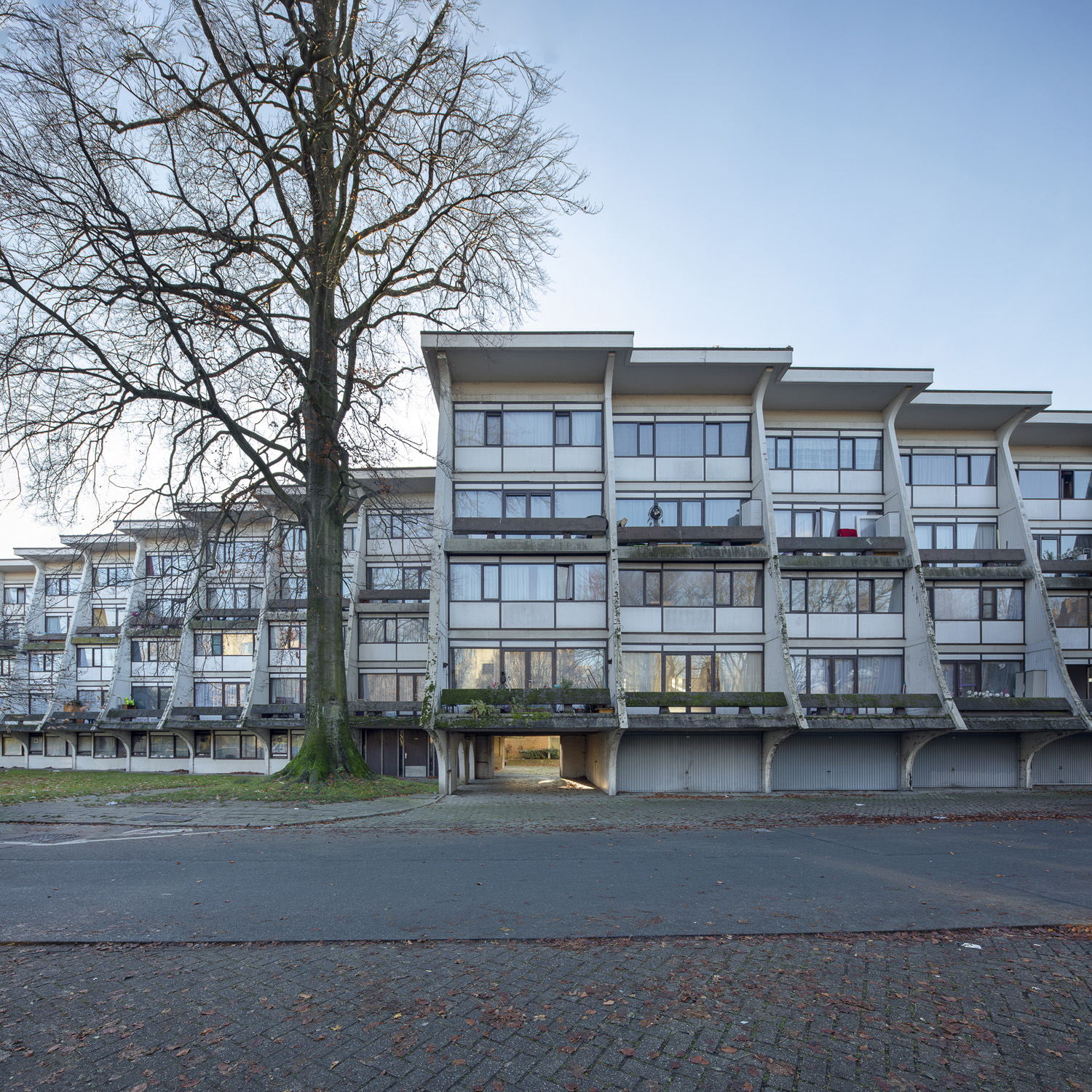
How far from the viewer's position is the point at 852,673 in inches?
912

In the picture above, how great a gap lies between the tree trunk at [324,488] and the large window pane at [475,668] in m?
4.12

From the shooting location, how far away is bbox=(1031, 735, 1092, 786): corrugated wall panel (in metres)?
23.7

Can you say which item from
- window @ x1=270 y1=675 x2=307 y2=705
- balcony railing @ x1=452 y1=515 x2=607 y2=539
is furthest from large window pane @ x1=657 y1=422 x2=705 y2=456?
window @ x1=270 y1=675 x2=307 y2=705

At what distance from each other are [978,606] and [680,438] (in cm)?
1160

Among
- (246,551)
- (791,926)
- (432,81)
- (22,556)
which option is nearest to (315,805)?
(246,551)

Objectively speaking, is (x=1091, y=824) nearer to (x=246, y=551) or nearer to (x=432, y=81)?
(x=246, y=551)

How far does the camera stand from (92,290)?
1438 cm

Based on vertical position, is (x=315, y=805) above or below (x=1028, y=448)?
below

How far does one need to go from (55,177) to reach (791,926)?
16499 millimetres

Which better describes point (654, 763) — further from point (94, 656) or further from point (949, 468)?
point (94, 656)

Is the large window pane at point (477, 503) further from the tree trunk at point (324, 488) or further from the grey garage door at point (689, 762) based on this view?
the grey garage door at point (689, 762)

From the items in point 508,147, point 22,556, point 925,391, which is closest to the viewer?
point 508,147

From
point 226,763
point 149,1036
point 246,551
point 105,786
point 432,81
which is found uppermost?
point 432,81

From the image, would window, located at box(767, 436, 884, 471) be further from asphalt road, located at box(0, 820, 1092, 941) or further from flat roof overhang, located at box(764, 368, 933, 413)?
asphalt road, located at box(0, 820, 1092, 941)
